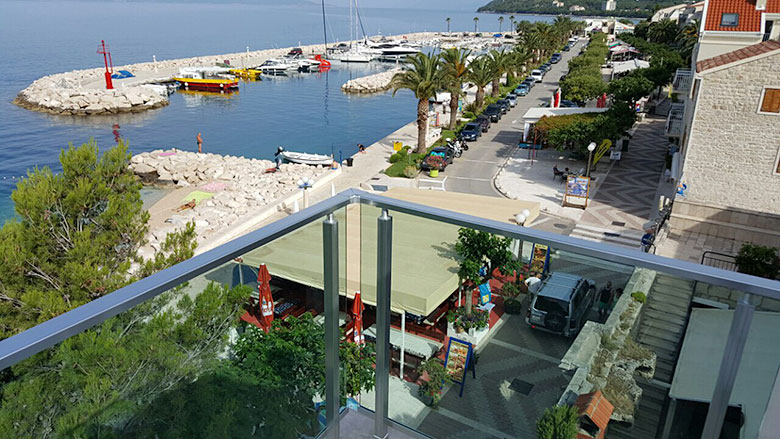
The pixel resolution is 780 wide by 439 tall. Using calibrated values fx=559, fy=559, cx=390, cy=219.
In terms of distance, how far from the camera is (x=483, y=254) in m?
3.08

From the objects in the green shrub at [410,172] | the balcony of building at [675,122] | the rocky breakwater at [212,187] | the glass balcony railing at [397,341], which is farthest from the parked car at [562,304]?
the balcony of building at [675,122]

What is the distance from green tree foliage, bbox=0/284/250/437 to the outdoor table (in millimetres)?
1038

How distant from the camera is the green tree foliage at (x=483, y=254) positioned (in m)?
2.95

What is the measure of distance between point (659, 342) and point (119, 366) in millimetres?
2342

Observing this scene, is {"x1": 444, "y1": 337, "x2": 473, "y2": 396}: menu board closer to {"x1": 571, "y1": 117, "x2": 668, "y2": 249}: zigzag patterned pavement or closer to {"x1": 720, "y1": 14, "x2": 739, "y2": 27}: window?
{"x1": 571, "y1": 117, "x2": 668, "y2": 249}: zigzag patterned pavement

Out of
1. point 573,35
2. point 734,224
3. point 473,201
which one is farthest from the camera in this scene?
point 573,35

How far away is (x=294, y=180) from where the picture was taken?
3139 cm

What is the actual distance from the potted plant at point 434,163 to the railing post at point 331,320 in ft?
86.2

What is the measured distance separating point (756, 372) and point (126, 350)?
263cm

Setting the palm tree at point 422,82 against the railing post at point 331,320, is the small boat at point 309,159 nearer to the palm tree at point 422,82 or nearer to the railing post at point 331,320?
the palm tree at point 422,82

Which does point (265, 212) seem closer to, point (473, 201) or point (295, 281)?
point (473, 201)

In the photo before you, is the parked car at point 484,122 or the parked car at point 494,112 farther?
the parked car at point 494,112

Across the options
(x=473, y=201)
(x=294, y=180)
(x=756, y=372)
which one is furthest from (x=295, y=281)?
(x=294, y=180)

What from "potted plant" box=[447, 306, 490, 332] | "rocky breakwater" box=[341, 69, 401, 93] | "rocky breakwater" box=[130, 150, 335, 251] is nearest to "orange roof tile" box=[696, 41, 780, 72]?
"rocky breakwater" box=[130, 150, 335, 251]
